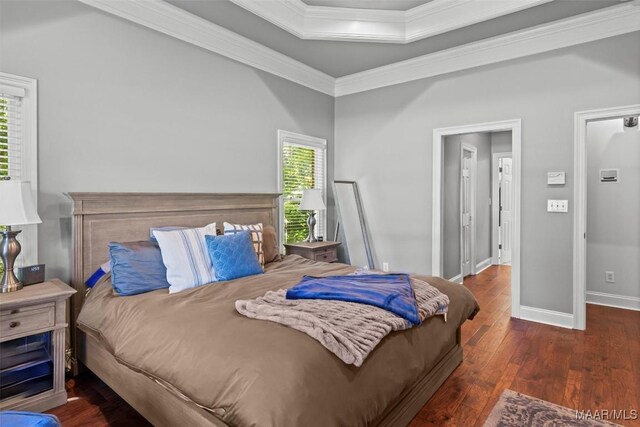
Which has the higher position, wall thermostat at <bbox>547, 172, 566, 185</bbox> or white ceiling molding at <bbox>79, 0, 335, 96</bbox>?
white ceiling molding at <bbox>79, 0, 335, 96</bbox>

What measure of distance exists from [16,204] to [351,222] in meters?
3.72

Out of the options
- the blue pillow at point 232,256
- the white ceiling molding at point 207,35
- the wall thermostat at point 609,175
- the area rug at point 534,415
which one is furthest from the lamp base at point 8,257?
the wall thermostat at point 609,175

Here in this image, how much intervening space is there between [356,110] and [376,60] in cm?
77

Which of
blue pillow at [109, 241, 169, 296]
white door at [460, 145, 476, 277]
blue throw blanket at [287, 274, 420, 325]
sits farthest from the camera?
white door at [460, 145, 476, 277]

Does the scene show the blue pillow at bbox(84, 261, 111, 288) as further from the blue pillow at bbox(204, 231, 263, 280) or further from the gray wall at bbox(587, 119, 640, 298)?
the gray wall at bbox(587, 119, 640, 298)

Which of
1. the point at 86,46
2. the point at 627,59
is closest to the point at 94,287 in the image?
the point at 86,46

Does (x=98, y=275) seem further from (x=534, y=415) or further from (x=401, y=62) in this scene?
(x=401, y=62)

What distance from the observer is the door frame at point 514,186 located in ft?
12.5

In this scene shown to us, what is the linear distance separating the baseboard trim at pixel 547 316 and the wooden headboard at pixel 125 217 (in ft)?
10.1

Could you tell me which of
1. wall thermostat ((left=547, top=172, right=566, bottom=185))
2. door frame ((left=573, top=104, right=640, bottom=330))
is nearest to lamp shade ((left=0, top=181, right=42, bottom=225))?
wall thermostat ((left=547, top=172, right=566, bottom=185))

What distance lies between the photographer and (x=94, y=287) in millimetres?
2516

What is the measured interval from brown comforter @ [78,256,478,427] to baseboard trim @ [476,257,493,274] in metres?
4.25

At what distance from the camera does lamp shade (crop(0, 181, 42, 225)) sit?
2.07 meters

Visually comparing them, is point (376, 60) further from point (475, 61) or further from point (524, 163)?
point (524, 163)
